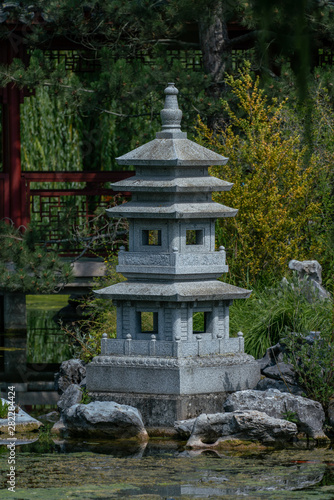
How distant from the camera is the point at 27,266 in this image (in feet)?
52.2

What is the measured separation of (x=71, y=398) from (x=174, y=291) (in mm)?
1714

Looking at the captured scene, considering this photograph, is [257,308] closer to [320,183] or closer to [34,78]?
[320,183]

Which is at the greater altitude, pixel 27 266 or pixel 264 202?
pixel 264 202

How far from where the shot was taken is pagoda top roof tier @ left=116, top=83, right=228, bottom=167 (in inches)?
464

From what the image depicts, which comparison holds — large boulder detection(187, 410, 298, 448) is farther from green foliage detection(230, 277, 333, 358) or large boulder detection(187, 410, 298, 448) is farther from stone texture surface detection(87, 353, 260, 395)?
green foliage detection(230, 277, 333, 358)

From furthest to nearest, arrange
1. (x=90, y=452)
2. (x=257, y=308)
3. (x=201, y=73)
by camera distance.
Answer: (x=201, y=73)
(x=257, y=308)
(x=90, y=452)

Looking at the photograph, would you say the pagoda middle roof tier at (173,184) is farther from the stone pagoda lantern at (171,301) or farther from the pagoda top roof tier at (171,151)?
the pagoda top roof tier at (171,151)

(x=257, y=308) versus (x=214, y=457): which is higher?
(x=257, y=308)

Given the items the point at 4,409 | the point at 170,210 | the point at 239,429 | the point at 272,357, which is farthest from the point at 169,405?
the point at 170,210

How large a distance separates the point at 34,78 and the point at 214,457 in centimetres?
772

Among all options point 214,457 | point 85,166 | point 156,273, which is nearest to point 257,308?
point 156,273

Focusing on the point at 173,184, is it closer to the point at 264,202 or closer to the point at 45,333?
the point at 264,202

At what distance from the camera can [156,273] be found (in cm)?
1176

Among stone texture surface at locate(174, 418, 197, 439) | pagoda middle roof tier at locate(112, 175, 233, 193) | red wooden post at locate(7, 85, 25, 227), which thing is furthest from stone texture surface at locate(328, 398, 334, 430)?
red wooden post at locate(7, 85, 25, 227)
